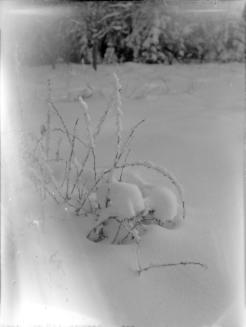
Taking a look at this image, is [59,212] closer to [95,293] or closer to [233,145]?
[95,293]

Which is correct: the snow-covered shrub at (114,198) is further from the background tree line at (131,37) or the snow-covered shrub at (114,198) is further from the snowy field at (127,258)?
the background tree line at (131,37)

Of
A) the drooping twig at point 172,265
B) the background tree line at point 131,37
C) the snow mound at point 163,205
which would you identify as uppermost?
the background tree line at point 131,37

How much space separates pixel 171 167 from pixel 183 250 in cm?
83

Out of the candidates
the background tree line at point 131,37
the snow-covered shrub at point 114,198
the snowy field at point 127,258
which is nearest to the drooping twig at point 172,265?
the snowy field at point 127,258

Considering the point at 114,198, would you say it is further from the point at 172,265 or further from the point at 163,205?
the point at 172,265

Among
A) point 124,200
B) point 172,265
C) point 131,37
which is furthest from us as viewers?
point 131,37

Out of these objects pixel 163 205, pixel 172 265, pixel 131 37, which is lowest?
pixel 172 265

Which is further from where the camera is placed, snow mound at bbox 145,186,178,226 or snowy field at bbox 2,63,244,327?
snow mound at bbox 145,186,178,226

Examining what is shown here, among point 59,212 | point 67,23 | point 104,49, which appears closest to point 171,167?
point 59,212

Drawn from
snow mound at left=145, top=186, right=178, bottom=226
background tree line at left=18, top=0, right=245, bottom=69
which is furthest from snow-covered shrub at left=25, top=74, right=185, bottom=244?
background tree line at left=18, top=0, right=245, bottom=69

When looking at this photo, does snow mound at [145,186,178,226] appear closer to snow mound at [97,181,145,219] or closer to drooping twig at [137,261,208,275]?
snow mound at [97,181,145,219]

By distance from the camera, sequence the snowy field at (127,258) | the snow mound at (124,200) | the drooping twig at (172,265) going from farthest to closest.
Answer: the snow mound at (124,200) < the drooping twig at (172,265) < the snowy field at (127,258)

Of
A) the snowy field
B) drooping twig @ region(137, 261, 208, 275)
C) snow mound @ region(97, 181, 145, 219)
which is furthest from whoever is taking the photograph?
snow mound @ region(97, 181, 145, 219)

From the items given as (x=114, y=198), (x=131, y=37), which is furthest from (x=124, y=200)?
(x=131, y=37)
